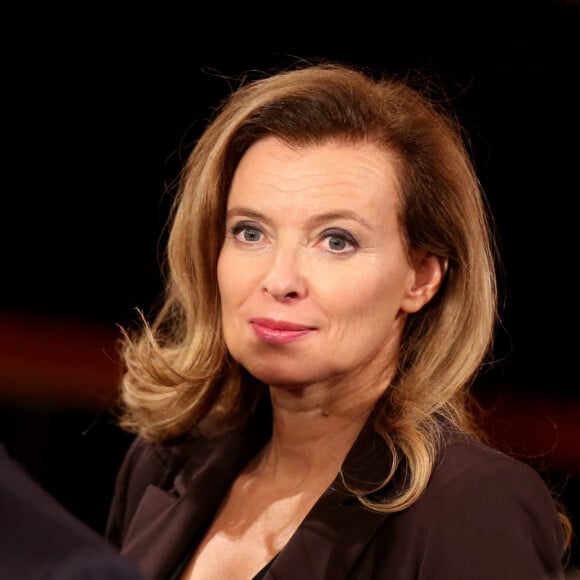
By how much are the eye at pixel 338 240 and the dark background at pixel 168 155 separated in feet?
3.96

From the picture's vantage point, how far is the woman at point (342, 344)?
133 cm

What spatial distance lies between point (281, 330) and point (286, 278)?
7cm

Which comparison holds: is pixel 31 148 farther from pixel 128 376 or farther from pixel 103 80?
pixel 128 376

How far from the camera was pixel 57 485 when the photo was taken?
243 cm

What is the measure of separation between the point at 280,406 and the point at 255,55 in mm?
1508

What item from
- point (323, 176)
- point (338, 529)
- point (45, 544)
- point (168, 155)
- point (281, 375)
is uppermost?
point (45, 544)

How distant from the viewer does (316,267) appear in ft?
4.61

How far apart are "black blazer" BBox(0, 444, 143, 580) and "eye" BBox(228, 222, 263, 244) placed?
96cm

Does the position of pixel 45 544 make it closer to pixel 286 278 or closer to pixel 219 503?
pixel 286 278

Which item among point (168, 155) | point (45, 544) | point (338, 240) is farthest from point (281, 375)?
point (168, 155)

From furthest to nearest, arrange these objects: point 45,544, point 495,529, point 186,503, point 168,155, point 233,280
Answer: point 168,155 → point 186,503 → point 233,280 → point 495,529 → point 45,544

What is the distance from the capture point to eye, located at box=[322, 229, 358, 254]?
55.8 inches

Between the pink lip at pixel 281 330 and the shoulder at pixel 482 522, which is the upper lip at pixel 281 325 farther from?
the shoulder at pixel 482 522

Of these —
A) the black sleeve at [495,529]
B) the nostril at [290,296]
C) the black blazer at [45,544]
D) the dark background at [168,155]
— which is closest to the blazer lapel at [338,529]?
the black sleeve at [495,529]
